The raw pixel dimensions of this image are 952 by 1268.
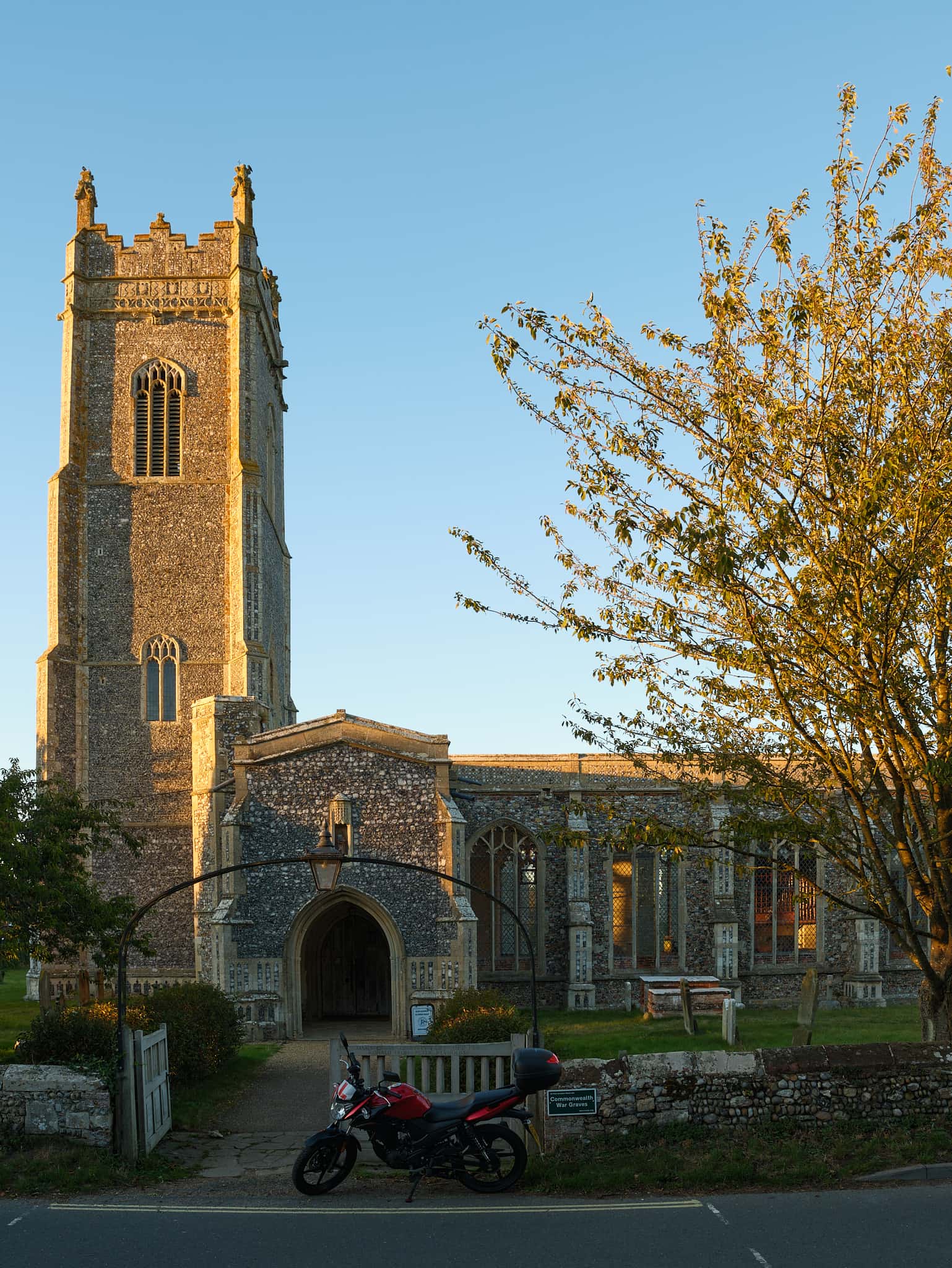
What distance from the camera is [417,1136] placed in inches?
415

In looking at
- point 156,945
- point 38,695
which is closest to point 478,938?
point 156,945

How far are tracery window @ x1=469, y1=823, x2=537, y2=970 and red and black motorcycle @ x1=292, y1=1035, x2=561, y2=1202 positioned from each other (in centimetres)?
1705

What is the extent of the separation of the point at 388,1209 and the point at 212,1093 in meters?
6.80

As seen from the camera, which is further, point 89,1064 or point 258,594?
point 258,594

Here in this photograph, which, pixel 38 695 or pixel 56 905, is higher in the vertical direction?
pixel 38 695

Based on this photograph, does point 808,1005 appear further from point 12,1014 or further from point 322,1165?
point 12,1014

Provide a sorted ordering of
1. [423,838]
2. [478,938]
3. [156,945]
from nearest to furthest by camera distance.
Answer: [423,838] < [478,938] < [156,945]

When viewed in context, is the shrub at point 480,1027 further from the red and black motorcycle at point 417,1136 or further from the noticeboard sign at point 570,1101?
the red and black motorcycle at point 417,1136

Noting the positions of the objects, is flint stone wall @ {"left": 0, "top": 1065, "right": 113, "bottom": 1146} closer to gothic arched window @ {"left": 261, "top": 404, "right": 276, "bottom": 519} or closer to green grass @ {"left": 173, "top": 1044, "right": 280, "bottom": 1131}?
green grass @ {"left": 173, "top": 1044, "right": 280, "bottom": 1131}

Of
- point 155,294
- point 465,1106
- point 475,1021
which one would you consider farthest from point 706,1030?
point 155,294

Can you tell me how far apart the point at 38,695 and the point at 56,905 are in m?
17.6

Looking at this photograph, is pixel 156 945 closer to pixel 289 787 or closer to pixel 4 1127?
pixel 289 787

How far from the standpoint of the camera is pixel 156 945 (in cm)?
3275

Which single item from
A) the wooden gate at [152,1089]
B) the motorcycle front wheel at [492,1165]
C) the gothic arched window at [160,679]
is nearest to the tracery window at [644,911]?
the gothic arched window at [160,679]
